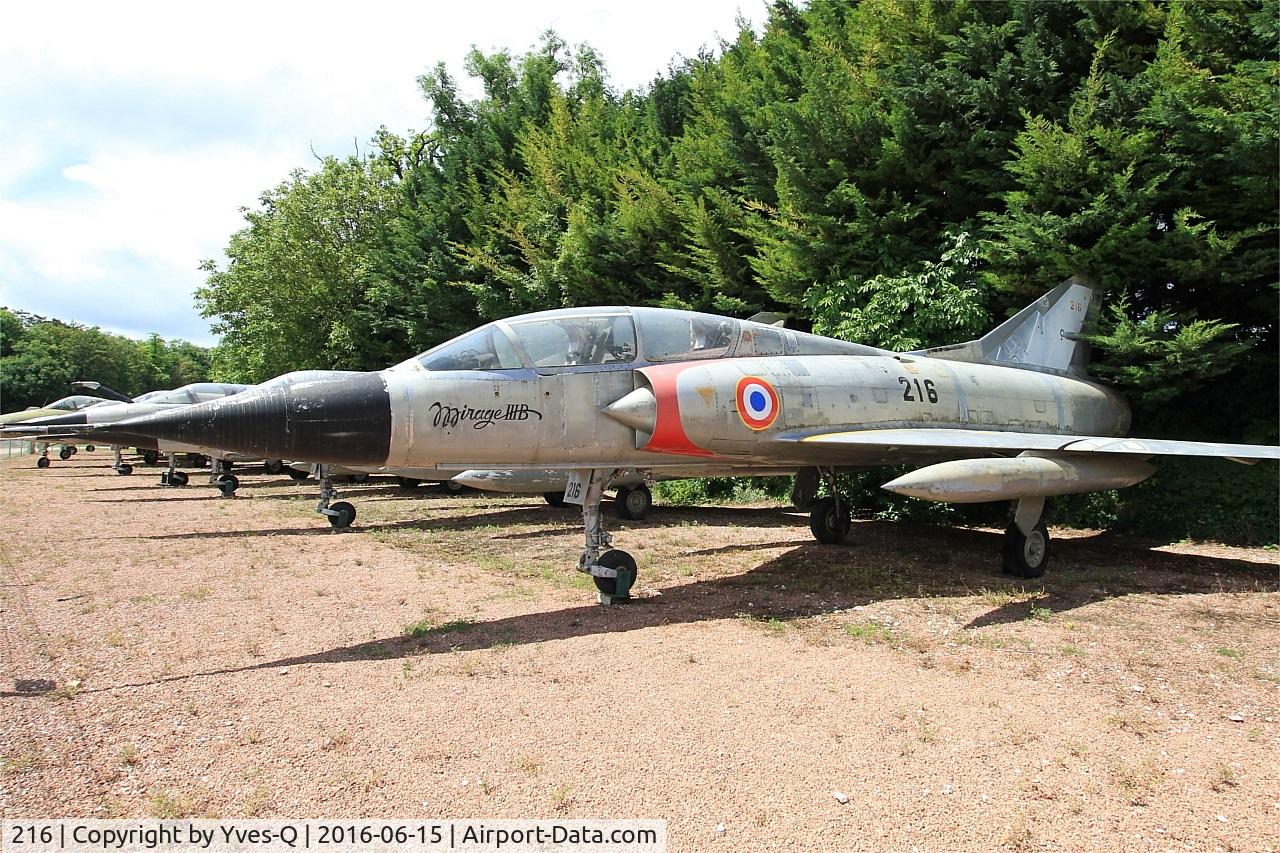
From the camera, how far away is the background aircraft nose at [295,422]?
18.2 ft

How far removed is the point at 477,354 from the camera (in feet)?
21.8

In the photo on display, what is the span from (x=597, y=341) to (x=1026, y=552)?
16.5ft

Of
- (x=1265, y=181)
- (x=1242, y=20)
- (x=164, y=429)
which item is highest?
(x=1242, y=20)

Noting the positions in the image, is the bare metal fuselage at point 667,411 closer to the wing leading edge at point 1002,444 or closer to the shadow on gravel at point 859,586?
the wing leading edge at point 1002,444

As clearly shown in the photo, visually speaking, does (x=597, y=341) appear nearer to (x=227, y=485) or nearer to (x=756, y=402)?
(x=756, y=402)

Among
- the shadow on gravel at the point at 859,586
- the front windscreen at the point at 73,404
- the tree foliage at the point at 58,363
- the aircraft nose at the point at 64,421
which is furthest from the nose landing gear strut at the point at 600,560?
the tree foliage at the point at 58,363

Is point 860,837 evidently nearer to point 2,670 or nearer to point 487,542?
point 2,670

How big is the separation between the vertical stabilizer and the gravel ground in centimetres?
295

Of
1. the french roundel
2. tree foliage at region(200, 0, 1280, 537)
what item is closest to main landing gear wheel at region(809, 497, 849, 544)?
tree foliage at region(200, 0, 1280, 537)

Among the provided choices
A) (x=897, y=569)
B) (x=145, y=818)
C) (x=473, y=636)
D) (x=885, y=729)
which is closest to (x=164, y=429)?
(x=473, y=636)

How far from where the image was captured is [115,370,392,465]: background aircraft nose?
554 centimetres

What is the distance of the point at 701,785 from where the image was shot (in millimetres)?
3430

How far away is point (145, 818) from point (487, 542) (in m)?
7.86

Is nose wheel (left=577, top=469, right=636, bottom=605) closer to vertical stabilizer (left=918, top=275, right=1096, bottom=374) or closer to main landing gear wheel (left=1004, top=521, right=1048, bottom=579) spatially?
main landing gear wheel (left=1004, top=521, right=1048, bottom=579)
